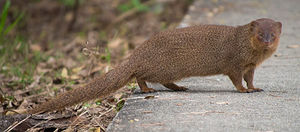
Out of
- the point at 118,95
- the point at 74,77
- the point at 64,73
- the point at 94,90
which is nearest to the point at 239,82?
the point at 118,95

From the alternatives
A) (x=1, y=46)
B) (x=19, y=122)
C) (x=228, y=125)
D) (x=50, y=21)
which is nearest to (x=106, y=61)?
(x=1, y=46)

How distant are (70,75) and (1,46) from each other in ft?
5.04

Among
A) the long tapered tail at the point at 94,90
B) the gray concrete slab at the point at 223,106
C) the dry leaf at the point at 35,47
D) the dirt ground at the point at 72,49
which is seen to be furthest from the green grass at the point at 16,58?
the gray concrete slab at the point at 223,106

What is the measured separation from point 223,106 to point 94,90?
3.12 ft

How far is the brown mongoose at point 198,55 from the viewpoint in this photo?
340 cm

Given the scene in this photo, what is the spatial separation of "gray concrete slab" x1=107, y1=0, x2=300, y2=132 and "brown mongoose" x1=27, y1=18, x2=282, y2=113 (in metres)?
0.14

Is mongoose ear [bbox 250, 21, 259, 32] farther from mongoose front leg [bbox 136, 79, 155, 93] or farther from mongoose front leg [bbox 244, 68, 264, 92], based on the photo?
mongoose front leg [bbox 136, 79, 155, 93]

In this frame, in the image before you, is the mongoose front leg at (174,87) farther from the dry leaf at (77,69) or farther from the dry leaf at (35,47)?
the dry leaf at (35,47)

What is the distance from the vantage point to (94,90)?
3.23 metres

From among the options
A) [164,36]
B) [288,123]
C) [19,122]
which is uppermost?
[164,36]

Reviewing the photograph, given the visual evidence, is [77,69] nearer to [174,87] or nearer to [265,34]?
[174,87]

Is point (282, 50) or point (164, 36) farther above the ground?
point (164, 36)

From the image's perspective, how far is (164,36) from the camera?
3527 mm

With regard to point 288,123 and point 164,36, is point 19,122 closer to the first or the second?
point 164,36
